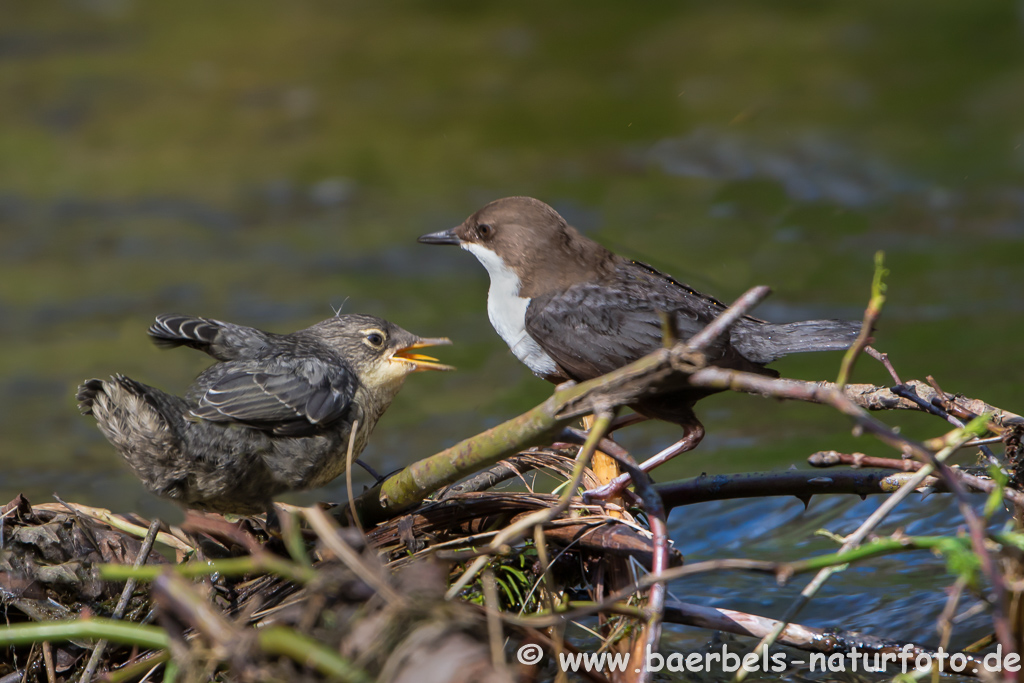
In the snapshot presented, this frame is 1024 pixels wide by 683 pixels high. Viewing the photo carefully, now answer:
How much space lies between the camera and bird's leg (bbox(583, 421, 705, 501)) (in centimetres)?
317

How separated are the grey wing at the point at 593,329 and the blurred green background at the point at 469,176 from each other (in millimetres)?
2515

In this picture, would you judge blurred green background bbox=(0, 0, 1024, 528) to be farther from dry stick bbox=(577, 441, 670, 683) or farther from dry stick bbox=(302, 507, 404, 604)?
dry stick bbox=(302, 507, 404, 604)

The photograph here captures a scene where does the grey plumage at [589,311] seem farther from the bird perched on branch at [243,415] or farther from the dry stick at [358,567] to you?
the dry stick at [358,567]

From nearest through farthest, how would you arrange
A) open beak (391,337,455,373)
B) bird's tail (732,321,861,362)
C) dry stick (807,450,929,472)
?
dry stick (807,450,929,472)
bird's tail (732,321,861,362)
open beak (391,337,455,373)

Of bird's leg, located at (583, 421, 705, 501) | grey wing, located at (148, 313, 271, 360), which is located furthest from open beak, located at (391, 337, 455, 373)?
bird's leg, located at (583, 421, 705, 501)

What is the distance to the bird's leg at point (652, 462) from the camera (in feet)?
10.4

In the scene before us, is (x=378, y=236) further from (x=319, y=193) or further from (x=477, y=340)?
(x=477, y=340)

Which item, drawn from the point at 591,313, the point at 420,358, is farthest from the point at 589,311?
the point at 420,358

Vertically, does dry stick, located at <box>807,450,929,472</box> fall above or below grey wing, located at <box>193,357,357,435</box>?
below

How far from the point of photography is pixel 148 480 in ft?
11.0

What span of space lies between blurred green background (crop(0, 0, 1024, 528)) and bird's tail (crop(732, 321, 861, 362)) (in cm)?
231

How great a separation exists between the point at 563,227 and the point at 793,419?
11.1 feet

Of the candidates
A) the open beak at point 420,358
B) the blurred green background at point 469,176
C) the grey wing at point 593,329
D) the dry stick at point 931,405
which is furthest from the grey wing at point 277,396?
the blurred green background at point 469,176

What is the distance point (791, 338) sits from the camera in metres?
3.49
